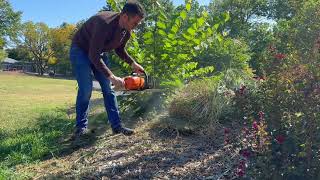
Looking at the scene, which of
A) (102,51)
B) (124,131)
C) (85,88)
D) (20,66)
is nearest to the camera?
(102,51)

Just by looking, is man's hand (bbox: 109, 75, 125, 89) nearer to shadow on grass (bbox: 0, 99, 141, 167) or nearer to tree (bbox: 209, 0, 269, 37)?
shadow on grass (bbox: 0, 99, 141, 167)

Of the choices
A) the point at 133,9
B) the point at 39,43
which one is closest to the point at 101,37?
the point at 133,9

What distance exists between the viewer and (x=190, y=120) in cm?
504

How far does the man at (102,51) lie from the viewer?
15.3 feet

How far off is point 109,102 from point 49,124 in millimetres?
2049

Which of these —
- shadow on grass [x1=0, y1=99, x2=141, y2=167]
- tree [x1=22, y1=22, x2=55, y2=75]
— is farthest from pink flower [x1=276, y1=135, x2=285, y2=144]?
tree [x1=22, y1=22, x2=55, y2=75]

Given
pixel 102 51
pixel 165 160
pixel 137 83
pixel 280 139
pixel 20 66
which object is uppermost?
pixel 20 66

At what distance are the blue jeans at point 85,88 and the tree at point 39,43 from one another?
81239 millimetres

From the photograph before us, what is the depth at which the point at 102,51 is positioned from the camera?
16.3ft

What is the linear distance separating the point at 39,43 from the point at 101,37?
280ft

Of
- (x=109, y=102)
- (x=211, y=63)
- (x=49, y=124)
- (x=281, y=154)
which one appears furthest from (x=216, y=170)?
(x=211, y=63)

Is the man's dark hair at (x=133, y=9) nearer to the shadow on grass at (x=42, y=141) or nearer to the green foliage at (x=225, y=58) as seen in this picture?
the shadow on grass at (x=42, y=141)

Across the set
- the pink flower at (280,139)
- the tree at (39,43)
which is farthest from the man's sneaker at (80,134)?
the tree at (39,43)

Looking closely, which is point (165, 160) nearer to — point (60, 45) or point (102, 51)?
point (102, 51)
